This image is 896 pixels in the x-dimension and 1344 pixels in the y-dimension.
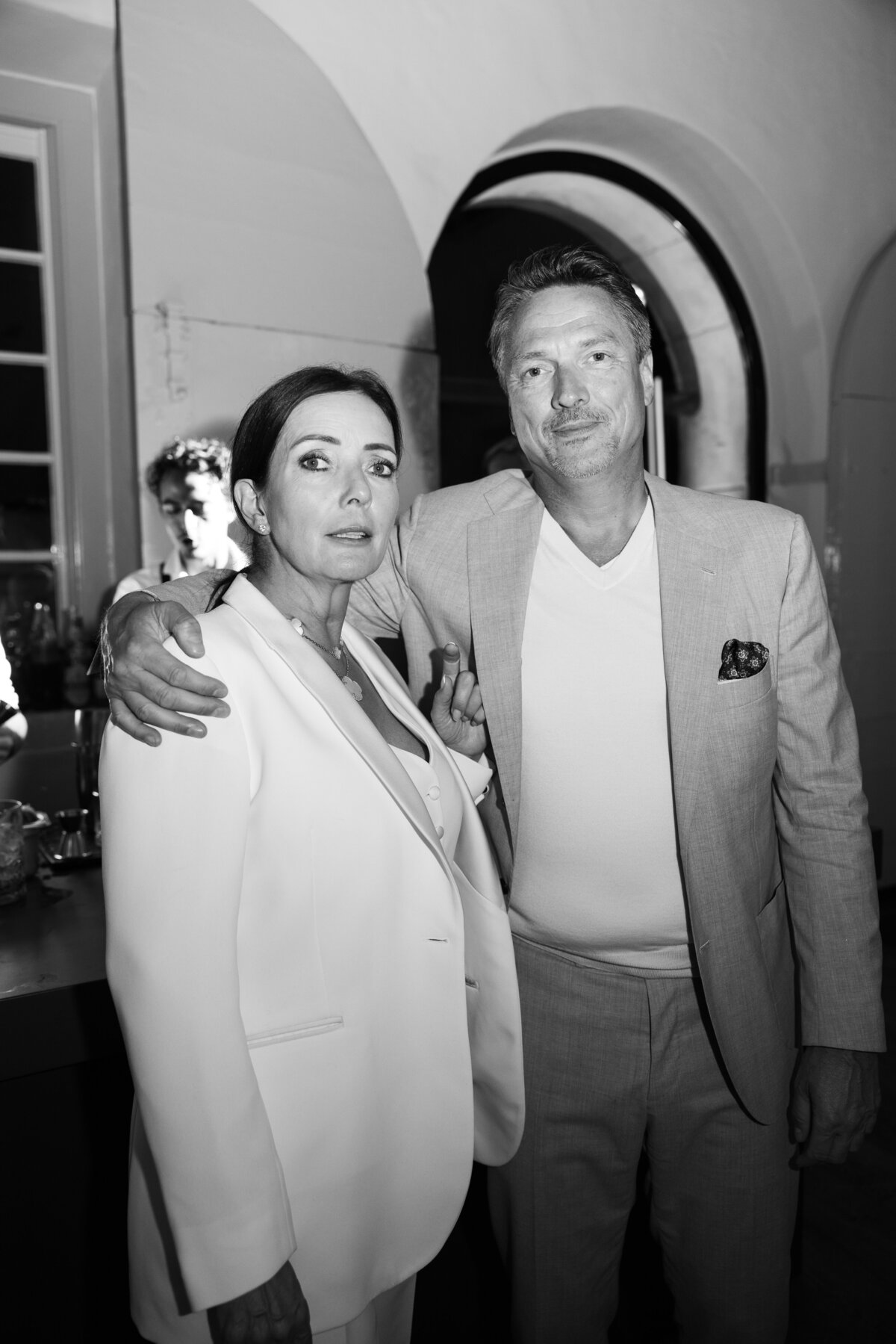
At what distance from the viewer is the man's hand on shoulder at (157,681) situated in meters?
0.98

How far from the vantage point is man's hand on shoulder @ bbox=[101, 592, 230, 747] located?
98cm

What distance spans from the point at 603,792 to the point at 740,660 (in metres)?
0.29

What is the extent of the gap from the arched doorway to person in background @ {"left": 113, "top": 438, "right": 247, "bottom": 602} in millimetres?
1455

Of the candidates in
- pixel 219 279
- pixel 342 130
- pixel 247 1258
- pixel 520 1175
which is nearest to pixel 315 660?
pixel 247 1258

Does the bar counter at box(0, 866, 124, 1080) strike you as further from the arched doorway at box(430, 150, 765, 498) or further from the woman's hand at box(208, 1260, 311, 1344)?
the arched doorway at box(430, 150, 765, 498)

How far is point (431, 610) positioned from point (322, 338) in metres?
2.25

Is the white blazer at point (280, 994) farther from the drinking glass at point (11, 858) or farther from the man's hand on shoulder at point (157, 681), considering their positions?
the drinking glass at point (11, 858)

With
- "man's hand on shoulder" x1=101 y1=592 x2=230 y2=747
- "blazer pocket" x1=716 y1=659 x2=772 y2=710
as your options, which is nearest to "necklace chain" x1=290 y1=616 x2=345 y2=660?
"man's hand on shoulder" x1=101 y1=592 x2=230 y2=747

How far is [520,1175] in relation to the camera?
1.50 metres

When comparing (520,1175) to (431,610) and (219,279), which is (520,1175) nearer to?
(431,610)

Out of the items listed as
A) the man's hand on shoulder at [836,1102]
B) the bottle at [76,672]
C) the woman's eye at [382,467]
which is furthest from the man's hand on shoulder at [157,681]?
the bottle at [76,672]

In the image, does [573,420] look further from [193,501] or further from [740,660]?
[193,501]

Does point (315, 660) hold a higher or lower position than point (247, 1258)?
higher

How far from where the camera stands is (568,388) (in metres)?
1.48
